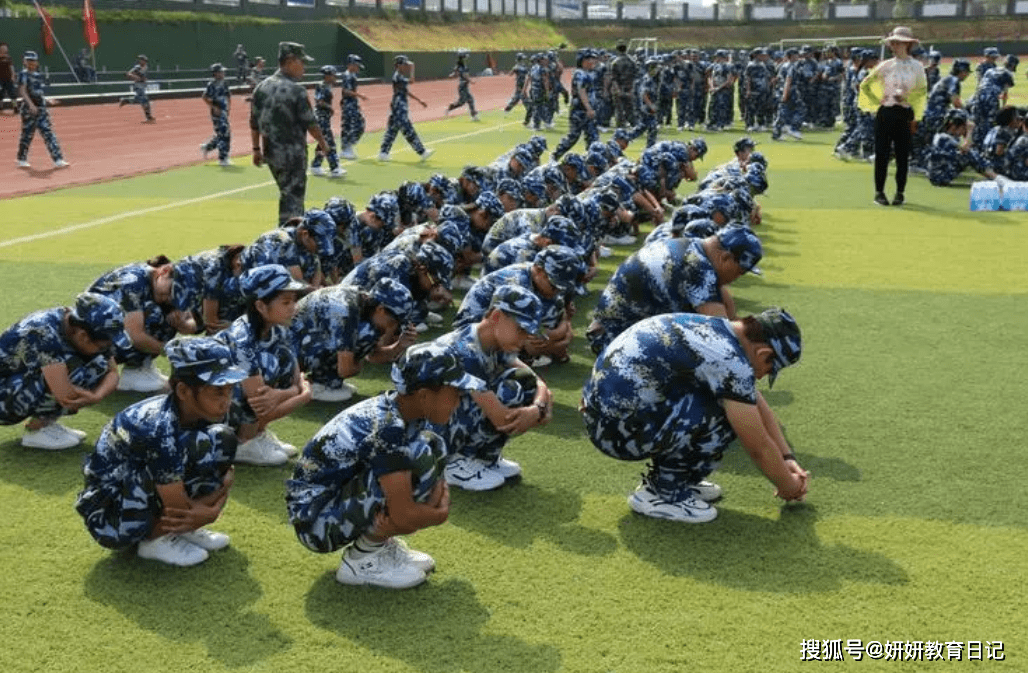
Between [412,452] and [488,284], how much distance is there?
254 centimetres

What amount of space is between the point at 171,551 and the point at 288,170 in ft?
23.0

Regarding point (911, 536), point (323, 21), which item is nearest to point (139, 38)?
point (323, 21)

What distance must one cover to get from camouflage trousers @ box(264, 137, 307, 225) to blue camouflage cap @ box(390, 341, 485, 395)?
24.3 feet

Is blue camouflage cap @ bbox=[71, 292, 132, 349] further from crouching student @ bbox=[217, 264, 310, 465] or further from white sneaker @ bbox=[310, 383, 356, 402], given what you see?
white sneaker @ bbox=[310, 383, 356, 402]

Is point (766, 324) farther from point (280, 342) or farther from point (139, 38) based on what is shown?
point (139, 38)

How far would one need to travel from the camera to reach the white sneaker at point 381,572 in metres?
4.45

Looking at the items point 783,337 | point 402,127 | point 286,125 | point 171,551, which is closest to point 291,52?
point 286,125

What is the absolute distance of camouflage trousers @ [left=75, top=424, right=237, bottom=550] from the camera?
14.7 feet

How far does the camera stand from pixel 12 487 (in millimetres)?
5559

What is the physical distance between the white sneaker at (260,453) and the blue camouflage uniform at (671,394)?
189cm

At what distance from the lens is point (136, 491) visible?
450cm

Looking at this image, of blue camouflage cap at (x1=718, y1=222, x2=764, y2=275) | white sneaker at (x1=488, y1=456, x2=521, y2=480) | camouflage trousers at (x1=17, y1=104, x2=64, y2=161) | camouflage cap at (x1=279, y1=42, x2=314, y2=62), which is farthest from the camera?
camouflage trousers at (x1=17, y1=104, x2=64, y2=161)

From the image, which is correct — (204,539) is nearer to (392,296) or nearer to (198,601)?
(198,601)

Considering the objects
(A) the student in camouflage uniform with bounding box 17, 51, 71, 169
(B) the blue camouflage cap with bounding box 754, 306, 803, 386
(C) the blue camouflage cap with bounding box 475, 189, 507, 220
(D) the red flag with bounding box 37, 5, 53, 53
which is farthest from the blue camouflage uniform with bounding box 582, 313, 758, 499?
(D) the red flag with bounding box 37, 5, 53, 53
